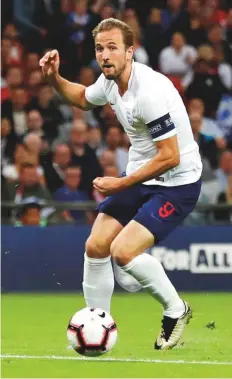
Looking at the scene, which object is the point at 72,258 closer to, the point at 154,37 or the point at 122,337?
the point at 122,337

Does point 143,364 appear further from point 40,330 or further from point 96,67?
point 96,67

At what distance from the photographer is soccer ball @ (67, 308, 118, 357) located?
6.91m

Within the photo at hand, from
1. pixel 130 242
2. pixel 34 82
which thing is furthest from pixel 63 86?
A: pixel 34 82

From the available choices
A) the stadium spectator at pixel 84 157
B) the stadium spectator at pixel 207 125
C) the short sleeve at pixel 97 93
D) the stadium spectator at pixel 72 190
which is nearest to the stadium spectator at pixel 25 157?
the stadium spectator at pixel 72 190

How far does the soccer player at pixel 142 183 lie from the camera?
23.6 feet

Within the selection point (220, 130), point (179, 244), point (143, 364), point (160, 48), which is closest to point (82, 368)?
point (143, 364)

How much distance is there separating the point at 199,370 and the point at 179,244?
5.57 metres

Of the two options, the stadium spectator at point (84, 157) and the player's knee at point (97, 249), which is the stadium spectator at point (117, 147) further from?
the player's knee at point (97, 249)

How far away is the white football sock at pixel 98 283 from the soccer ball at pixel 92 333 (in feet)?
1.52

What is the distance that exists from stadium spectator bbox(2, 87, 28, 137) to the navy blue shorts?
20.5 ft

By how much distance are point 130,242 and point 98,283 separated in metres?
0.49

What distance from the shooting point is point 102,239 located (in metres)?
7.43

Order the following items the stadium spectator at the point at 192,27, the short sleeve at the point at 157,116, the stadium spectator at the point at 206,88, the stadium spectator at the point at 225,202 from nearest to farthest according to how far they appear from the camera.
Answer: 1. the short sleeve at the point at 157,116
2. the stadium spectator at the point at 225,202
3. the stadium spectator at the point at 206,88
4. the stadium spectator at the point at 192,27

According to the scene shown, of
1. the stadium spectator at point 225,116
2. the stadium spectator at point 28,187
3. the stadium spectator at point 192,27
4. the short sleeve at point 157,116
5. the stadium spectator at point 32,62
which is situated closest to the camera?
the short sleeve at point 157,116
